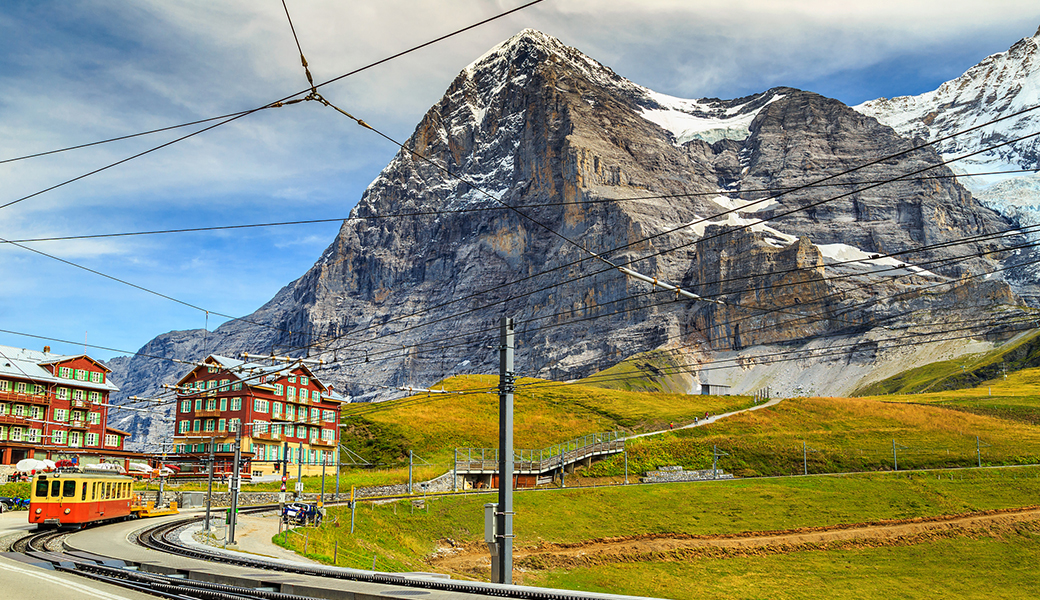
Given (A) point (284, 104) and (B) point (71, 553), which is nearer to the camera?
(A) point (284, 104)

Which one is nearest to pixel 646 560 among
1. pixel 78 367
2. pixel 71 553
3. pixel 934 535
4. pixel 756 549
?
pixel 756 549

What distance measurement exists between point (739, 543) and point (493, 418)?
5969 centimetres

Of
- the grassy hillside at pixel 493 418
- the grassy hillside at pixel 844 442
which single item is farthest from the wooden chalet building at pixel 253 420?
the grassy hillside at pixel 844 442

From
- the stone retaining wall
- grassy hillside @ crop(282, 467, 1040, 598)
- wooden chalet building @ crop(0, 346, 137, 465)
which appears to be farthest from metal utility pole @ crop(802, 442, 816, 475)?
wooden chalet building @ crop(0, 346, 137, 465)

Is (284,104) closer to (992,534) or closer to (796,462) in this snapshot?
(992,534)

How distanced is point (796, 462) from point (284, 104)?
2723 inches

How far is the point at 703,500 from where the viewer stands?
5959 cm

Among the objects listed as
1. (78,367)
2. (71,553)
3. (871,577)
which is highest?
(78,367)

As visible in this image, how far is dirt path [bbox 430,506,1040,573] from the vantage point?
45.3 m

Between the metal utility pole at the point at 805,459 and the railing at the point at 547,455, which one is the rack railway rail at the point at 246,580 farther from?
the metal utility pole at the point at 805,459

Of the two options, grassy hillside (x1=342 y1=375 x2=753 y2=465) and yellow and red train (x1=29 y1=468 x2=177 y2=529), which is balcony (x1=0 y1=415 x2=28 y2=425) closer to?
grassy hillside (x1=342 y1=375 x2=753 y2=465)

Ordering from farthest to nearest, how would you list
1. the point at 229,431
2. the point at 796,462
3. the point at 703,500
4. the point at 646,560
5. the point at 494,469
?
the point at 229,431, the point at 796,462, the point at 494,469, the point at 703,500, the point at 646,560

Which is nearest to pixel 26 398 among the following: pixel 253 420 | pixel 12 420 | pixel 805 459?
pixel 12 420

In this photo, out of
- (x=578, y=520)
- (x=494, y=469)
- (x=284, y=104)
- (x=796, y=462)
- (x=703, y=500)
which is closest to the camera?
(x=284, y=104)
